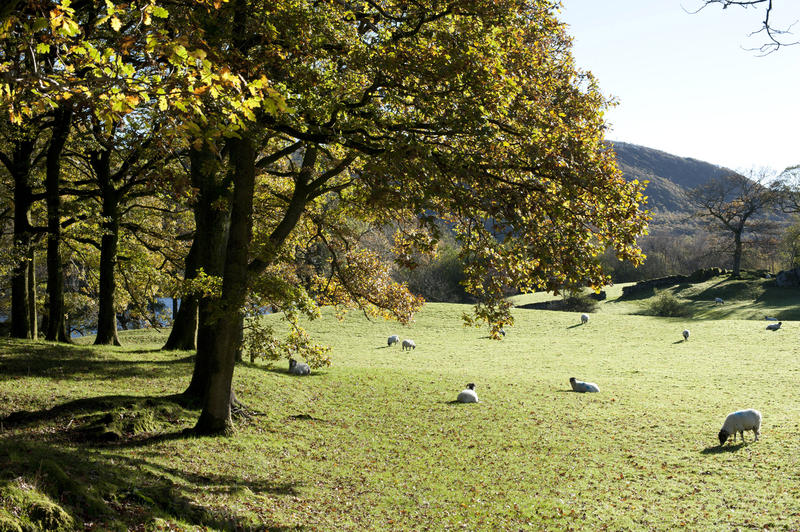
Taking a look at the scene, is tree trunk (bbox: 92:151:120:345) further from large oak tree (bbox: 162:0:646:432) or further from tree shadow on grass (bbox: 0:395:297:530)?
large oak tree (bbox: 162:0:646:432)

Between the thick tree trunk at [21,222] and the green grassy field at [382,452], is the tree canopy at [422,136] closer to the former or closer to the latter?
the green grassy field at [382,452]

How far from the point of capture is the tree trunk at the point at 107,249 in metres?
21.0

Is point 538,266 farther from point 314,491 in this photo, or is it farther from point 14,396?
point 14,396

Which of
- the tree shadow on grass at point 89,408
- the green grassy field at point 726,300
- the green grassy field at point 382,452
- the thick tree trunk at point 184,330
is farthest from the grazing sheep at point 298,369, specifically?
the green grassy field at point 726,300

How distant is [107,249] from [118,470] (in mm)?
16021

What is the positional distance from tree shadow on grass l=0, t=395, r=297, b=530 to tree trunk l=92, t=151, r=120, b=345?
9851 millimetres

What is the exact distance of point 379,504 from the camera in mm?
10219

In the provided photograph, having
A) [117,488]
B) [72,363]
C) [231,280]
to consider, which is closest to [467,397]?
[231,280]

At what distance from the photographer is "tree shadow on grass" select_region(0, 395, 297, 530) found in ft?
Result: 19.8

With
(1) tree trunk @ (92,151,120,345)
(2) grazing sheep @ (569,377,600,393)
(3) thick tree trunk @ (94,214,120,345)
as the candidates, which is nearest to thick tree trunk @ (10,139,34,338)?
(1) tree trunk @ (92,151,120,345)

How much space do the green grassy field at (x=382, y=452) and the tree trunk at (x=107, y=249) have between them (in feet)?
11.0

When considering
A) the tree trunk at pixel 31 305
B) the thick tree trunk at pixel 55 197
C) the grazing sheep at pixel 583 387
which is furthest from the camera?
the grazing sheep at pixel 583 387

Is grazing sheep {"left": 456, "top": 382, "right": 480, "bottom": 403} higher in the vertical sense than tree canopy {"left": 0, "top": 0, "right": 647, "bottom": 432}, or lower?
lower

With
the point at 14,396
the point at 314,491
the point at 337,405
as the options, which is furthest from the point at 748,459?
the point at 14,396
